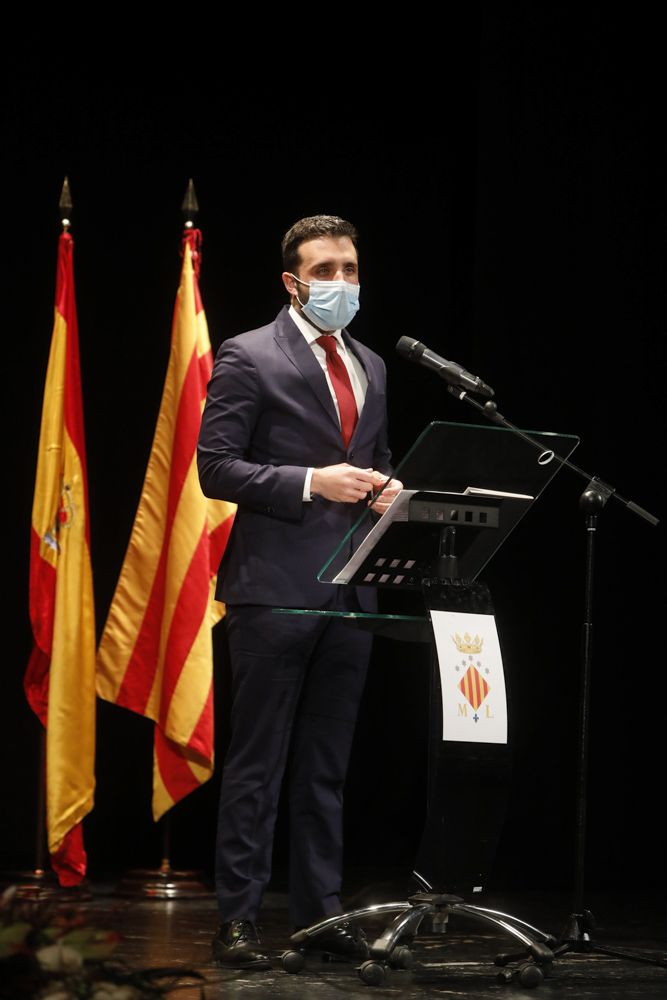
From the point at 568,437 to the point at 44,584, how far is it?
2145 millimetres

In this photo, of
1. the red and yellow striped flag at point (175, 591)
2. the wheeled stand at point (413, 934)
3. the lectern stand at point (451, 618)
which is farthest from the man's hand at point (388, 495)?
the red and yellow striped flag at point (175, 591)

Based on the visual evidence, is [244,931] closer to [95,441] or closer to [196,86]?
[95,441]

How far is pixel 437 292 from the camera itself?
521 centimetres

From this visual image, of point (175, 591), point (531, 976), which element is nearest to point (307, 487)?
point (531, 976)

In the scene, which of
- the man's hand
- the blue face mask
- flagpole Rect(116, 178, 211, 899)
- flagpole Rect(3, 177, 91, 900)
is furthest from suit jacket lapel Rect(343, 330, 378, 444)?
flagpole Rect(3, 177, 91, 900)

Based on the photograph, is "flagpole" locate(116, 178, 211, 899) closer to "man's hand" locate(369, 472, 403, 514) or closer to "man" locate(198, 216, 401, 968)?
"man" locate(198, 216, 401, 968)

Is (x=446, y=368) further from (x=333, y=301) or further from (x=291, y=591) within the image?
(x=291, y=591)

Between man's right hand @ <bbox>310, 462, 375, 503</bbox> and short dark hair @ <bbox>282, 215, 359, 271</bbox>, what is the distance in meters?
0.63

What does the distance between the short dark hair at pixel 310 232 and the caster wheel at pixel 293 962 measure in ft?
5.40

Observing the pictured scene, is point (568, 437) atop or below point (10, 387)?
below

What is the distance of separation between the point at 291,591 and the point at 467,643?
0.51m

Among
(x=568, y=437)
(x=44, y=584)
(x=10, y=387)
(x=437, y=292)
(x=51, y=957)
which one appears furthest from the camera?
(x=437, y=292)

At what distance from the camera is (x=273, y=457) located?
334 centimetres

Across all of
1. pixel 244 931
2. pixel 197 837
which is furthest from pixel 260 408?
pixel 197 837
